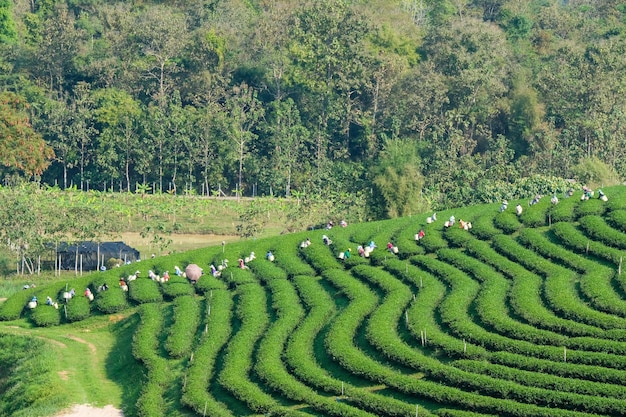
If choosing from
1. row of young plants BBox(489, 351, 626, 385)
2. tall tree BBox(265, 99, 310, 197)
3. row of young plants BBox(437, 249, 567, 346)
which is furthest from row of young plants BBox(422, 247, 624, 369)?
tall tree BBox(265, 99, 310, 197)

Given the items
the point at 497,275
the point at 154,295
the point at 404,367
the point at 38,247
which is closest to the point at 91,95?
the point at 38,247

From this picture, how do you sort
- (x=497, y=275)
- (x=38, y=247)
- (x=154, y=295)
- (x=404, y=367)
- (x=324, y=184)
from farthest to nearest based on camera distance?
1. (x=324, y=184)
2. (x=38, y=247)
3. (x=154, y=295)
4. (x=497, y=275)
5. (x=404, y=367)

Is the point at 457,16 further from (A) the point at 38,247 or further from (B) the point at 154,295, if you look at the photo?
(B) the point at 154,295

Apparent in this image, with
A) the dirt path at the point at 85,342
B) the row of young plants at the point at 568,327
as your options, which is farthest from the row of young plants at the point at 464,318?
the dirt path at the point at 85,342

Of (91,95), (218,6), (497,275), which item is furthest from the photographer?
(218,6)

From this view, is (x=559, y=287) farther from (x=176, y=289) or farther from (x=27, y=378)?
(x=27, y=378)

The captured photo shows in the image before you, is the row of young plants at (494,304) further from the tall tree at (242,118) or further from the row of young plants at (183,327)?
the tall tree at (242,118)
